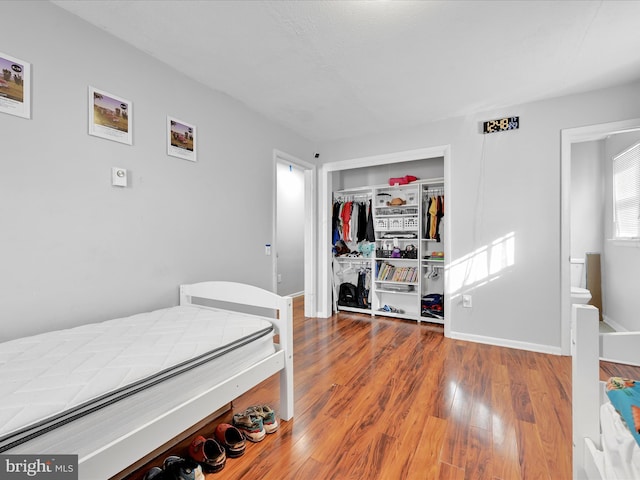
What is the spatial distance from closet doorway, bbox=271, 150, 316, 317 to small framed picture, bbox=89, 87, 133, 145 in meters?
2.39

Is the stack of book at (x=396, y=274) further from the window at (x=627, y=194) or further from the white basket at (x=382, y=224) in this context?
the window at (x=627, y=194)

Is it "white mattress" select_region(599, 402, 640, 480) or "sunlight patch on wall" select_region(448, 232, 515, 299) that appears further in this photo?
"sunlight patch on wall" select_region(448, 232, 515, 299)

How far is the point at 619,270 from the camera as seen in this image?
325 cm

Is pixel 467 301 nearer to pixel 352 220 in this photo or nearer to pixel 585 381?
pixel 352 220

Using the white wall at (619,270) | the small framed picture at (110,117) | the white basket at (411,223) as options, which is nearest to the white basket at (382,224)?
the white basket at (411,223)

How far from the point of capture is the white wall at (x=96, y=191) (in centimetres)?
148

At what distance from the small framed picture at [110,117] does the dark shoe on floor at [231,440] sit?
6.01 feet

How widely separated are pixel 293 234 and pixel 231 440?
4038mm

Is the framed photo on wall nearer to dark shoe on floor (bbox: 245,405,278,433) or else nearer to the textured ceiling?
the textured ceiling

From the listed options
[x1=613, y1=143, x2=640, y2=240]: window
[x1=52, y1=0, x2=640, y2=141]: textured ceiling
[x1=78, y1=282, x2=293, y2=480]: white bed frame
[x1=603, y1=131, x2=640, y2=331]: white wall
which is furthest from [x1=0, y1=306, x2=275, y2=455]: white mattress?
[x1=613, y1=143, x2=640, y2=240]: window

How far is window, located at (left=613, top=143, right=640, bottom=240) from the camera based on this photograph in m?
2.88

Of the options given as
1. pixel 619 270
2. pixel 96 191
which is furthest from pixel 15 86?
pixel 619 270

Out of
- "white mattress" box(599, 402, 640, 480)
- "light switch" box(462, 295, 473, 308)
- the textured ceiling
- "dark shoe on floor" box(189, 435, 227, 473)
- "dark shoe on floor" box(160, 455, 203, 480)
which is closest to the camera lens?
"white mattress" box(599, 402, 640, 480)

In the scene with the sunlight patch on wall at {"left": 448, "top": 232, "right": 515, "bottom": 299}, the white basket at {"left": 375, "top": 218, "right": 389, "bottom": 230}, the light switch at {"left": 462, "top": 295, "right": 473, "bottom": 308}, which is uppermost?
the white basket at {"left": 375, "top": 218, "right": 389, "bottom": 230}
